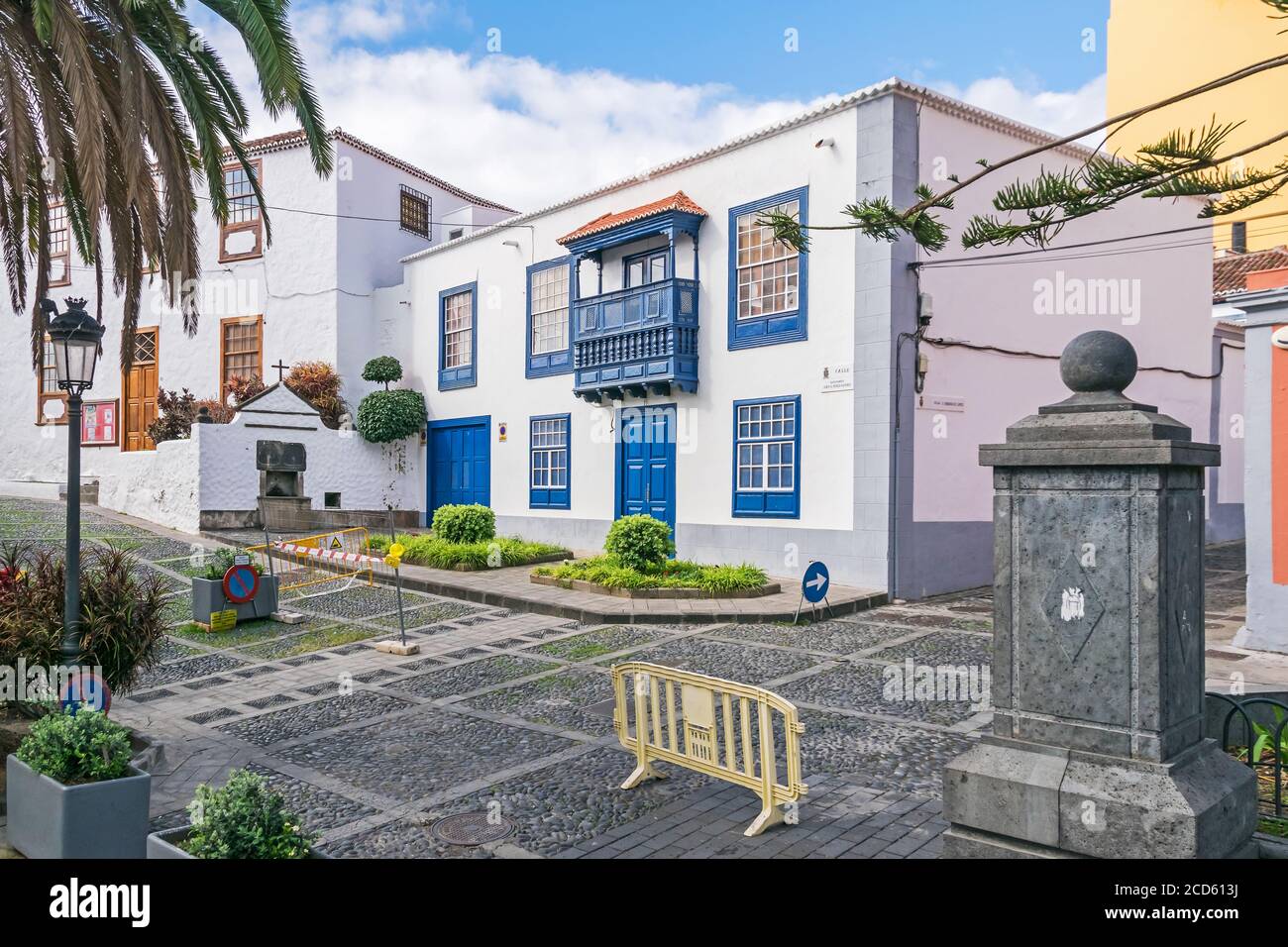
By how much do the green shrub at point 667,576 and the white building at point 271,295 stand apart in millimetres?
9834

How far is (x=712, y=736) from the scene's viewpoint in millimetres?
5148

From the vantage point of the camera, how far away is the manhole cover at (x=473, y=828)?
15.8 ft

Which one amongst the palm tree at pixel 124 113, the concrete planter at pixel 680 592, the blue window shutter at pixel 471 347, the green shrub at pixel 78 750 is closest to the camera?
the green shrub at pixel 78 750

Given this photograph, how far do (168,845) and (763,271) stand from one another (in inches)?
498

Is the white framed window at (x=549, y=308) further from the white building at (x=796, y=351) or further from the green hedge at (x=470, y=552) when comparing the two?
the green hedge at (x=470, y=552)

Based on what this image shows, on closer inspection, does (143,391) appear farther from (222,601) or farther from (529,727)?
(529,727)

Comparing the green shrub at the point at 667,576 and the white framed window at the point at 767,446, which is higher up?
the white framed window at the point at 767,446

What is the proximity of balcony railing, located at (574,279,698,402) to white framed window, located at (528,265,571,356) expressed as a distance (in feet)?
3.31

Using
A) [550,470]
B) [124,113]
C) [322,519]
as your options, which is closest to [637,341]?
[550,470]

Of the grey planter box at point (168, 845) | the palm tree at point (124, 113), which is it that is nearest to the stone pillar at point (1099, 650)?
the grey planter box at point (168, 845)

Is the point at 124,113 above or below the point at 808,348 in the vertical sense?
above

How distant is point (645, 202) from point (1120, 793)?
15.3 meters
